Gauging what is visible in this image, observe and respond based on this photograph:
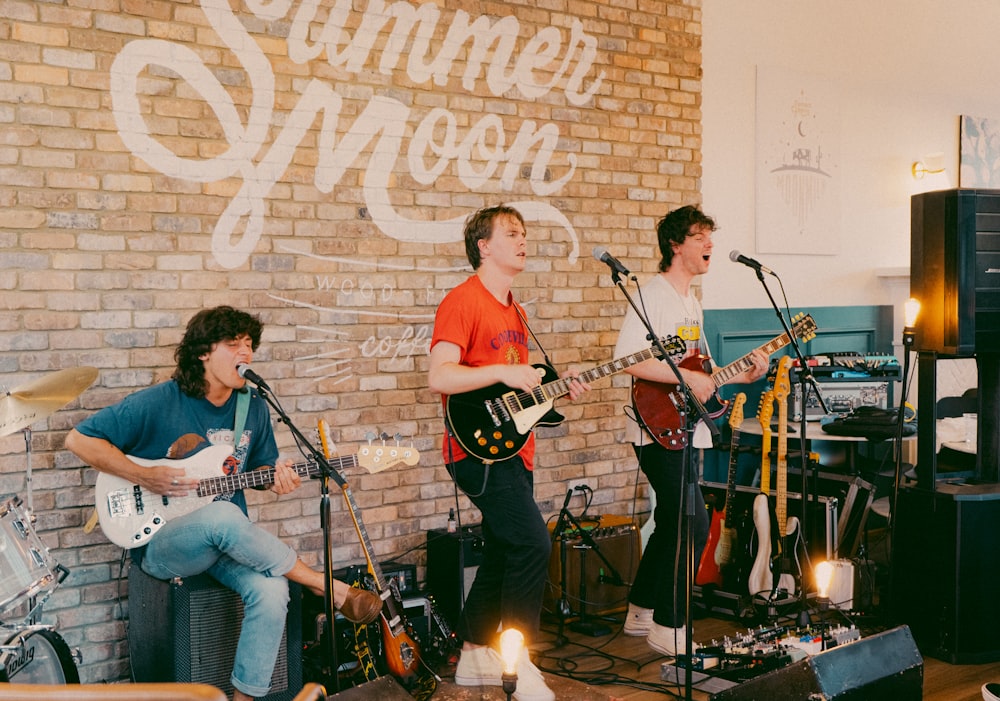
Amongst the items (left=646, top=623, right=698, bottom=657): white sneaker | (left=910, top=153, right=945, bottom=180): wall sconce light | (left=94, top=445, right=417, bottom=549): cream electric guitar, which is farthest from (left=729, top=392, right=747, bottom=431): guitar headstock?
(left=910, top=153, right=945, bottom=180): wall sconce light

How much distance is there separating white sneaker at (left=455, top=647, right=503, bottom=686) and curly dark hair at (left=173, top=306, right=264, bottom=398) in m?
1.44

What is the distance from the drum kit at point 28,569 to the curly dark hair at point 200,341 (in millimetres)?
425

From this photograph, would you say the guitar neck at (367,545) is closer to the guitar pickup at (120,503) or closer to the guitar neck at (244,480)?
the guitar neck at (244,480)

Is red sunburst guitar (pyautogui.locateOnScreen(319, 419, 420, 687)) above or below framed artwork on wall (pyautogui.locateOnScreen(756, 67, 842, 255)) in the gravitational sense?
below

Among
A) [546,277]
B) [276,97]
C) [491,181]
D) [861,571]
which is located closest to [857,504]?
[861,571]

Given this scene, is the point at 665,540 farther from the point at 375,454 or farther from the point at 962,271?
the point at 962,271

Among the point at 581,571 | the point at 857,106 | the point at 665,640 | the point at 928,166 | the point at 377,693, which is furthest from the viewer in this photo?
the point at 928,166

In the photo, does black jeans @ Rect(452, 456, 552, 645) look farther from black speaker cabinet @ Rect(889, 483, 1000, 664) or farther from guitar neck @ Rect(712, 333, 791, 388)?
black speaker cabinet @ Rect(889, 483, 1000, 664)

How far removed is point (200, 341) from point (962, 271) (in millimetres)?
3082

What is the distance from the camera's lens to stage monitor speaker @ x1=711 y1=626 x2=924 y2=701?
2.69 meters

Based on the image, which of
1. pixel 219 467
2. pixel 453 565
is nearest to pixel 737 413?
pixel 453 565

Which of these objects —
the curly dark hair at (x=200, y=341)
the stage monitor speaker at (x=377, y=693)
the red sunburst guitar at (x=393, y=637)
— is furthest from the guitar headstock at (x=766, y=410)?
the curly dark hair at (x=200, y=341)

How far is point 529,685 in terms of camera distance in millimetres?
3527

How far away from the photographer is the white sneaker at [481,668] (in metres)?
3.71
